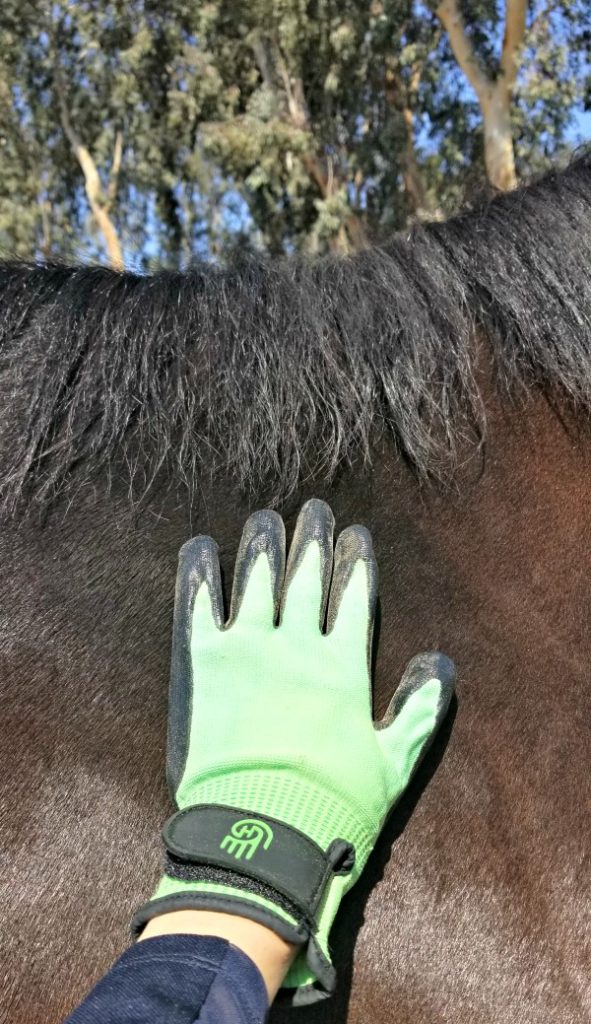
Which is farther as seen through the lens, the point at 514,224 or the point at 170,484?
the point at 514,224

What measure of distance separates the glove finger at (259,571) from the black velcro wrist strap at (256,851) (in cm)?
25

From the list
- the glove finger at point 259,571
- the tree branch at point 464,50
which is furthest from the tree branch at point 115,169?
the glove finger at point 259,571

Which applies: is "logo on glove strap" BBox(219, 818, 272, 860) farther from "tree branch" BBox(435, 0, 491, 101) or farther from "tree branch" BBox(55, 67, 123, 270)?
"tree branch" BBox(55, 67, 123, 270)

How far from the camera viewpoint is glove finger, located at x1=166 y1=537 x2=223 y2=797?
101 centimetres

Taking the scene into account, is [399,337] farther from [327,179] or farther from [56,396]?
[327,179]

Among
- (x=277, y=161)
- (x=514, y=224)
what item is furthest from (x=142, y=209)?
(x=514, y=224)

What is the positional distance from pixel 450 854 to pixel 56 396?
82cm

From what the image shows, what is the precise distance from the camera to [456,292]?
1236 mm

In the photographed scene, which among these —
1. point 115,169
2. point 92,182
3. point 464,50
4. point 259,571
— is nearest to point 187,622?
point 259,571

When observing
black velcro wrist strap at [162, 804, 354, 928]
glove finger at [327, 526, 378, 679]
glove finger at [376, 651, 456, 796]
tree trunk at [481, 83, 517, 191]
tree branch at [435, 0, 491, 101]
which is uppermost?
tree branch at [435, 0, 491, 101]

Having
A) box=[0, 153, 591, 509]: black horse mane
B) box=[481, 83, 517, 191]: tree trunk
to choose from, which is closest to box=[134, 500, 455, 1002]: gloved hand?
box=[0, 153, 591, 509]: black horse mane

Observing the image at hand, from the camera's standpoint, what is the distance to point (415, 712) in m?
1.04

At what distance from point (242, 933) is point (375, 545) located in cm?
53

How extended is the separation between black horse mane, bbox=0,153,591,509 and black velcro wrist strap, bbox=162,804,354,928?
456mm
